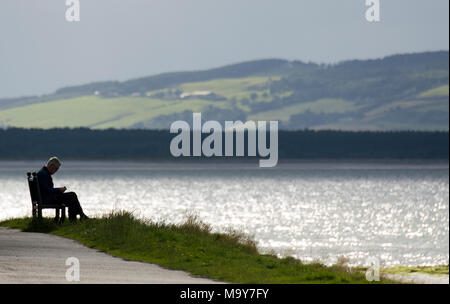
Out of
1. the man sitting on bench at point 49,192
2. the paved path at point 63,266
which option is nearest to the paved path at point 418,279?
the paved path at point 63,266

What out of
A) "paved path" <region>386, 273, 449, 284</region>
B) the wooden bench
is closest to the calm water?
the wooden bench

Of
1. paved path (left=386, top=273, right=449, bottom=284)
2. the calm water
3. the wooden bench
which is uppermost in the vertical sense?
the wooden bench

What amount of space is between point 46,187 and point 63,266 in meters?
6.23

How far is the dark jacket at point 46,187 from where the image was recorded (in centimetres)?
2198

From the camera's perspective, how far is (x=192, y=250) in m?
18.8

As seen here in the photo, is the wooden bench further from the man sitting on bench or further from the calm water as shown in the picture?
the calm water

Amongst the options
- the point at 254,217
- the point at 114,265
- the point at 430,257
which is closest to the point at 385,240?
the point at 430,257

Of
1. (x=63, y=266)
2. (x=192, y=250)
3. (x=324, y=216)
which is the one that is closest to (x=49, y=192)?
(x=192, y=250)

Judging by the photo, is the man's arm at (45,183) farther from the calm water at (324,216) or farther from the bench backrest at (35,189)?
the calm water at (324,216)

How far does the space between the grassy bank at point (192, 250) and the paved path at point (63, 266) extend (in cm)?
47

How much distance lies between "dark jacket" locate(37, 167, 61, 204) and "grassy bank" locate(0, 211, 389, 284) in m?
0.70

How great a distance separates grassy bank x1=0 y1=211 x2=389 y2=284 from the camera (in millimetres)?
15766

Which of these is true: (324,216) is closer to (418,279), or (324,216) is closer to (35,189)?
(418,279)
